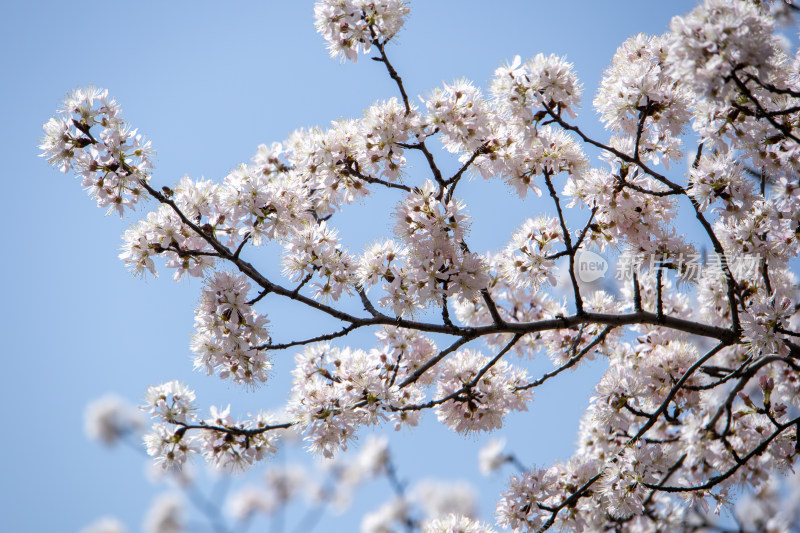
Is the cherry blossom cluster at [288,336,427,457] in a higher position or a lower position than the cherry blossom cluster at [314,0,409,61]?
lower

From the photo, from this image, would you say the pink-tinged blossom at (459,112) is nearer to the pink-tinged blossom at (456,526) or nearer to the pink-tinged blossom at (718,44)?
the pink-tinged blossom at (718,44)

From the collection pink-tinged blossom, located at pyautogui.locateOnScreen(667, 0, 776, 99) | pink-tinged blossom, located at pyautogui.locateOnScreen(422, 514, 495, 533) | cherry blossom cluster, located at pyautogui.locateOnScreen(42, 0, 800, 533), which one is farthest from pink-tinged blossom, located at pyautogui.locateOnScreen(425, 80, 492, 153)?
pink-tinged blossom, located at pyautogui.locateOnScreen(422, 514, 495, 533)

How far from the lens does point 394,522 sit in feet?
36.2

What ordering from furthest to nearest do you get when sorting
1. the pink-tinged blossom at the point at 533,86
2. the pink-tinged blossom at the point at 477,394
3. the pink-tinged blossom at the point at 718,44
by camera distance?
the pink-tinged blossom at the point at 477,394
the pink-tinged blossom at the point at 533,86
the pink-tinged blossom at the point at 718,44

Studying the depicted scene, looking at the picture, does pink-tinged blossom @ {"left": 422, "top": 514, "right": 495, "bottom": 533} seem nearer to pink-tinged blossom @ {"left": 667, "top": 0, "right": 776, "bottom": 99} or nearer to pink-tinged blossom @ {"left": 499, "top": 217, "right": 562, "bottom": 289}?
pink-tinged blossom @ {"left": 499, "top": 217, "right": 562, "bottom": 289}

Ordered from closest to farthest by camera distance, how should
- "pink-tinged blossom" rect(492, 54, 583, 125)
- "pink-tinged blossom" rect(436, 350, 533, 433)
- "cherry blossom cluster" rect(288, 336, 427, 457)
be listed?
"pink-tinged blossom" rect(492, 54, 583, 125) → "cherry blossom cluster" rect(288, 336, 427, 457) → "pink-tinged blossom" rect(436, 350, 533, 433)

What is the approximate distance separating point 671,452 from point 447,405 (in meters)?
2.41

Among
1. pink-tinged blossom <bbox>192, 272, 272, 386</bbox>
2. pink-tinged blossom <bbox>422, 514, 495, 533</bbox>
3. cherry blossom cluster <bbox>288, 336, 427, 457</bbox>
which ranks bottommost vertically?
pink-tinged blossom <bbox>422, 514, 495, 533</bbox>

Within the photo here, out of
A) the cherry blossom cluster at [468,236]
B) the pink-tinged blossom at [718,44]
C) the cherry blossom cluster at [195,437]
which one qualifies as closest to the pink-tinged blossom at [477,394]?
the cherry blossom cluster at [468,236]

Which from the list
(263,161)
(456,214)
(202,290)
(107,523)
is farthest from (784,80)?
(107,523)

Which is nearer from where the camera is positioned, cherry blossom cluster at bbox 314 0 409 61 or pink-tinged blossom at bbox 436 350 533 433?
cherry blossom cluster at bbox 314 0 409 61

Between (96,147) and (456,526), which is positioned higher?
(96,147)

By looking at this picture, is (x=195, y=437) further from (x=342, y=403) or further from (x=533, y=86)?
(x=533, y=86)

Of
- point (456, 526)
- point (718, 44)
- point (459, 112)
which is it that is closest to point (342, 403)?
point (456, 526)
